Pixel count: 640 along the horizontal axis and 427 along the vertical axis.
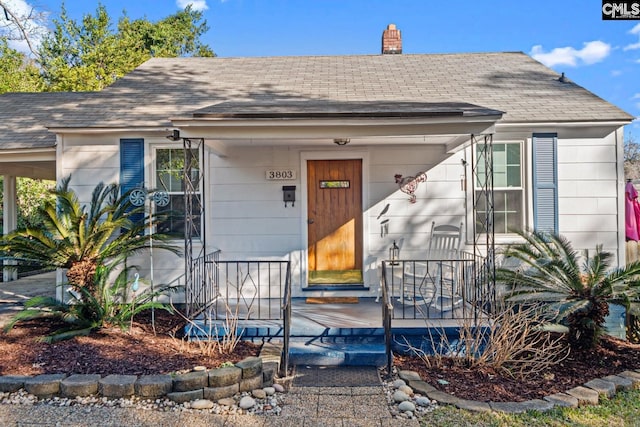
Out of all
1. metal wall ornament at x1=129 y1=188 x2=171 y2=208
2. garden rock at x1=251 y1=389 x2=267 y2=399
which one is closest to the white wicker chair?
garden rock at x1=251 y1=389 x2=267 y2=399

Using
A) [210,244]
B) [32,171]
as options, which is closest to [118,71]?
[32,171]

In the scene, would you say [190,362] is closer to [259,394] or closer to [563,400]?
[259,394]

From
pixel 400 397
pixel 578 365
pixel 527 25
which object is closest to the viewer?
pixel 400 397

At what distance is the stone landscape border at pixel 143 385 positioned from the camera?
3.46 metres

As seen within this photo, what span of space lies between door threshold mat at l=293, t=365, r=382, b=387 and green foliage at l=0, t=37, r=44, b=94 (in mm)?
17595

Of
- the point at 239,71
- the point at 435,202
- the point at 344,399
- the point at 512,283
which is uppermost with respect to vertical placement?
the point at 239,71

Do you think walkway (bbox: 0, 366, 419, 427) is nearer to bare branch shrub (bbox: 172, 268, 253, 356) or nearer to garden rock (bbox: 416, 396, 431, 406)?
garden rock (bbox: 416, 396, 431, 406)

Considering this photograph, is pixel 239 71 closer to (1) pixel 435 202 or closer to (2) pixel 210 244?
(2) pixel 210 244

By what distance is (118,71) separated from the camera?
18875 millimetres

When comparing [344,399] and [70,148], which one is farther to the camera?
[70,148]

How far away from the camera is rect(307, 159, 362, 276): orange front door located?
652 cm

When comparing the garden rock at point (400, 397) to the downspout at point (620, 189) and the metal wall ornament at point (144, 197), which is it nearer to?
the metal wall ornament at point (144, 197)

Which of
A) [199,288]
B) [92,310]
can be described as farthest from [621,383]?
[92,310]

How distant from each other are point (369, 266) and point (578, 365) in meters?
2.96
